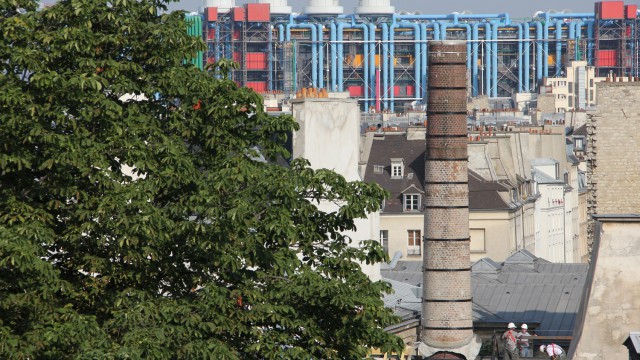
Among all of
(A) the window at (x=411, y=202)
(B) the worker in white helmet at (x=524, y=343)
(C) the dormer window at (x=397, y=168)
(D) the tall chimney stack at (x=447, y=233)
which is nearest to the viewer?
(B) the worker in white helmet at (x=524, y=343)

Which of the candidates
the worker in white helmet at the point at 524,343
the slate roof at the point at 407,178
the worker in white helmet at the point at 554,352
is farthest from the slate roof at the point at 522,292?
the slate roof at the point at 407,178

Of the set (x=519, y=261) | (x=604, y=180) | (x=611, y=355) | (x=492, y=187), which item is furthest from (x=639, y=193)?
(x=492, y=187)

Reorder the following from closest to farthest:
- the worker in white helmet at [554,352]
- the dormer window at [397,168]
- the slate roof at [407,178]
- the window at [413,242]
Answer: the worker in white helmet at [554,352], the window at [413,242], the slate roof at [407,178], the dormer window at [397,168]

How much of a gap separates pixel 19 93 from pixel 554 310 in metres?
26.3

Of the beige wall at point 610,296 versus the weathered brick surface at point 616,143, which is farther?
the weathered brick surface at point 616,143

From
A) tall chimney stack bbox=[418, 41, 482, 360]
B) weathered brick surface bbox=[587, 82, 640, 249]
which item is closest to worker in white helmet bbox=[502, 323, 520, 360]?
weathered brick surface bbox=[587, 82, 640, 249]

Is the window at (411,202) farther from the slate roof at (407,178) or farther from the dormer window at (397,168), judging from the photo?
the dormer window at (397,168)

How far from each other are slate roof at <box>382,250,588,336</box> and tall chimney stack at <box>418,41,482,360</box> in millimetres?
2224

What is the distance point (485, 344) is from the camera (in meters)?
40.3

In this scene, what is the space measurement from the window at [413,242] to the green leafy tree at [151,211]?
4084cm

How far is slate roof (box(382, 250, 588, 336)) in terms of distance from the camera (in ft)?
138

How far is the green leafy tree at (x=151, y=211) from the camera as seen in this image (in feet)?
58.5

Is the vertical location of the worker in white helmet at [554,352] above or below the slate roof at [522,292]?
above

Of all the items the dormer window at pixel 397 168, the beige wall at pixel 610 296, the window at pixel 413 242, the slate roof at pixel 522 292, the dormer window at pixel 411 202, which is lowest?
the window at pixel 413 242
